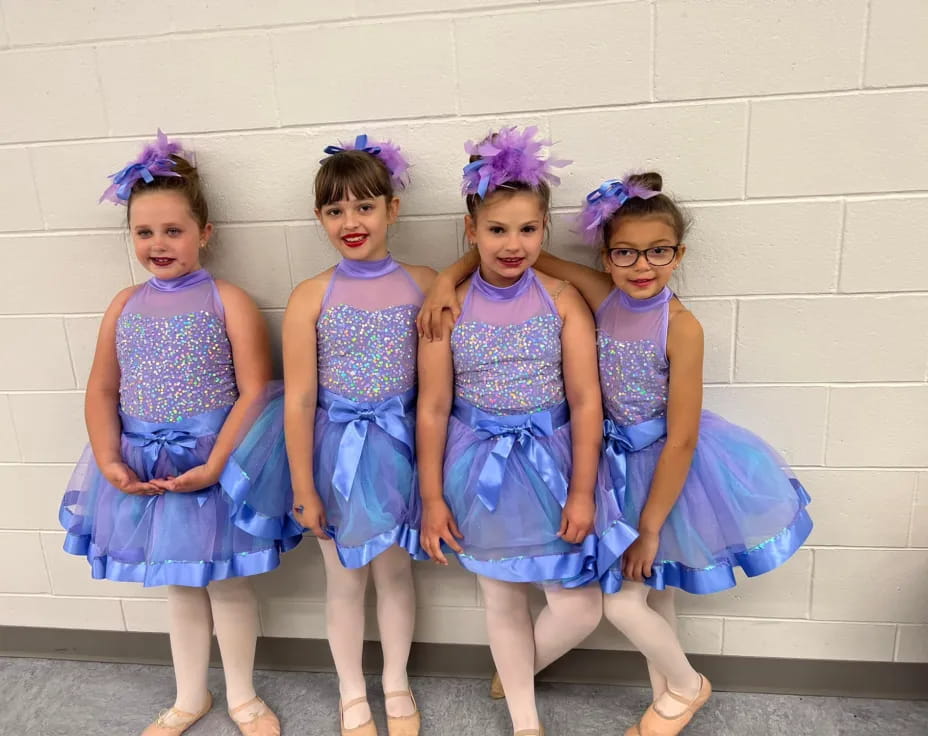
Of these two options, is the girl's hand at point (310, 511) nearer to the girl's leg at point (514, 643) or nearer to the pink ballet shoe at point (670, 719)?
the girl's leg at point (514, 643)

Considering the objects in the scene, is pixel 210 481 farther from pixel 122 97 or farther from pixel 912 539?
pixel 912 539

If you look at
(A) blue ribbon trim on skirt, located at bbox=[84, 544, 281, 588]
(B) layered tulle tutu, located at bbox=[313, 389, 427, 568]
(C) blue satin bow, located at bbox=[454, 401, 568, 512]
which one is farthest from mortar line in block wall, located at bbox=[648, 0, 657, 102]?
(A) blue ribbon trim on skirt, located at bbox=[84, 544, 281, 588]

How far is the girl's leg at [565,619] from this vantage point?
1615 mm

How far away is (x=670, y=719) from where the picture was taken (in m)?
1.69

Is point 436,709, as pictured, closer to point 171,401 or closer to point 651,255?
point 171,401

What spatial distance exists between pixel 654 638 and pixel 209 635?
1073 mm

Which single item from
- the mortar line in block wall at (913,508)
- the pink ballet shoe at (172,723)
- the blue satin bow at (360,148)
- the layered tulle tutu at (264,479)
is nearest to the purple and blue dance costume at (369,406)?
the layered tulle tutu at (264,479)

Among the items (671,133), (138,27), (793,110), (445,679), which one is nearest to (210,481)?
(445,679)

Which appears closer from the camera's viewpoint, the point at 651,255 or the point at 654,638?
the point at 651,255

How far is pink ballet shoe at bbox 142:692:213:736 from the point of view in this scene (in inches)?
70.7

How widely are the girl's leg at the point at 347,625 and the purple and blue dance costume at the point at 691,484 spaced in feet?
1.99

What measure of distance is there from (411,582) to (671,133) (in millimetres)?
1190

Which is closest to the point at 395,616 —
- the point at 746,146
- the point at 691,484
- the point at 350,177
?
the point at 691,484

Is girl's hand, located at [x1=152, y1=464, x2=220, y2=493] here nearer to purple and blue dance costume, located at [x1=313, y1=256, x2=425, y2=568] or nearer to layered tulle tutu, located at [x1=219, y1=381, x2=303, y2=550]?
layered tulle tutu, located at [x1=219, y1=381, x2=303, y2=550]
